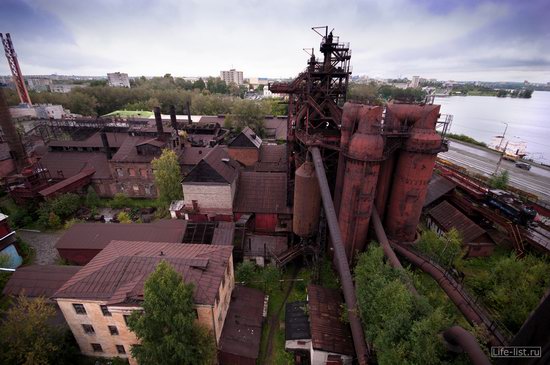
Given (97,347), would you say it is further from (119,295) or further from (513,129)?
(513,129)

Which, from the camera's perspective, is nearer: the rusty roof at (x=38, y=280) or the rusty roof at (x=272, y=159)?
the rusty roof at (x=38, y=280)

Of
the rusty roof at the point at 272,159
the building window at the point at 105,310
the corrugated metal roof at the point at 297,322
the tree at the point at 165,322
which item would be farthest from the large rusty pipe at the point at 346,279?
the rusty roof at the point at 272,159

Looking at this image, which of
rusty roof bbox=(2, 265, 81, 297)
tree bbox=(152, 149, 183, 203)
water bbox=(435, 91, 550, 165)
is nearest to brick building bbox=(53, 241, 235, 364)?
rusty roof bbox=(2, 265, 81, 297)

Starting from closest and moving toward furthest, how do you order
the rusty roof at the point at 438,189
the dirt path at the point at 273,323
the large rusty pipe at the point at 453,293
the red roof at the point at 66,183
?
the large rusty pipe at the point at 453,293 → the dirt path at the point at 273,323 → the rusty roof at the point at 438,189 → the red roof at the point at 66,183

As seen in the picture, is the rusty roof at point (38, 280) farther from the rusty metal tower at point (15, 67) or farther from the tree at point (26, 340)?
the rusty metal tower at point (15, 67)

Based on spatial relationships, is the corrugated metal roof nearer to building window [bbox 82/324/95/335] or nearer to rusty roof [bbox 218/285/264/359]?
rusty roof [bbox 218/285/264/359]

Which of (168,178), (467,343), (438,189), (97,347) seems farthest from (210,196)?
(438,189)
